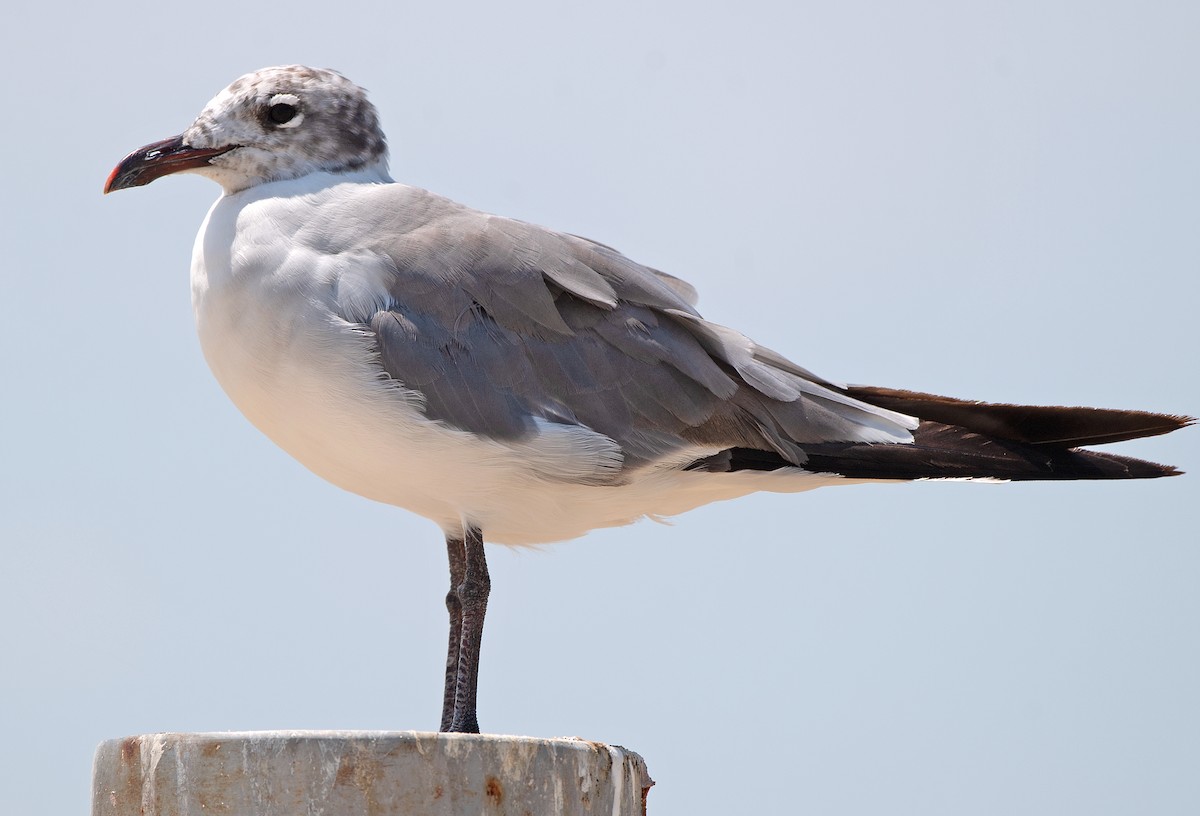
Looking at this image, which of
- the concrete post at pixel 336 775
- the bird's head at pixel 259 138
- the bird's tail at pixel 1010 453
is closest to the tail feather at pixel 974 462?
the bird's tail at pixel 1010 453

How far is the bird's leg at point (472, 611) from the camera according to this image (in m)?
5.67

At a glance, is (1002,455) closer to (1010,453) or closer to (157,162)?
(1010,453)

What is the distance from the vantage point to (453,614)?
6062 millimetres

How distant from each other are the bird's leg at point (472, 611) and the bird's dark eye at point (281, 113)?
1.97 m

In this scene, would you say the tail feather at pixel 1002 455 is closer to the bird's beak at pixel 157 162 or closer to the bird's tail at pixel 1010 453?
the bird's tail at pixel 1010 453

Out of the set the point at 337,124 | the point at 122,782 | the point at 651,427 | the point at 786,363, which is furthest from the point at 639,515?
the point at 122,782

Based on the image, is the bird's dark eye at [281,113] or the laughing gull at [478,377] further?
the bird's dark eye at [281,113]

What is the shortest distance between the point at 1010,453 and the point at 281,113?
3444 mm

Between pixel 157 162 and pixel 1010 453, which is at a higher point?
pixel 157 162

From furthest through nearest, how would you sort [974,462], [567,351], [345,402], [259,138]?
[259,138] < [974,462] < [567,351] < [345,402]

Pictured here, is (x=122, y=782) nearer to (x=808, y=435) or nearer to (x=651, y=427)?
(x=651, y=427)

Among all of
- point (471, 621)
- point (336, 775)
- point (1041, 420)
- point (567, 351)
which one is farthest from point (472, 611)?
point (1041, 420)

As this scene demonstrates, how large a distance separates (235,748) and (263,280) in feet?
6.69

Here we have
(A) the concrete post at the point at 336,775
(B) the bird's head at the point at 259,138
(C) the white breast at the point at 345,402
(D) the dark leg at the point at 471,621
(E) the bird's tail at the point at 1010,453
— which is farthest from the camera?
(B) the bird's head at the point at 259,138
